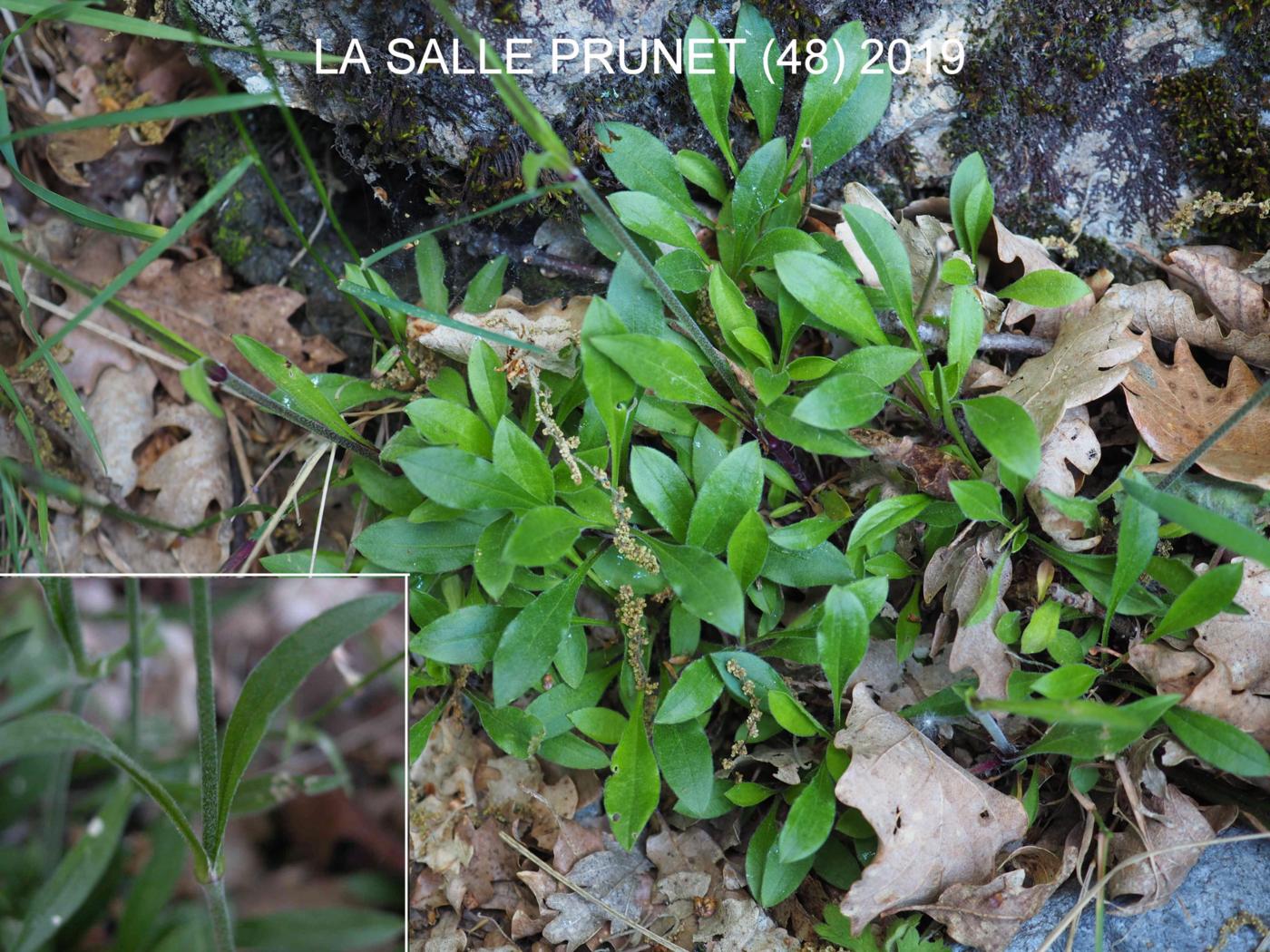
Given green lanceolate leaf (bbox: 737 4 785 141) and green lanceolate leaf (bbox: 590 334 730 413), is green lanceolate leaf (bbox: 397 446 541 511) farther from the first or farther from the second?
green lanceolate leaf (bbox: 737 4 785 141)

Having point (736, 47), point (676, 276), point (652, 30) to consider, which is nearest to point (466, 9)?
point (652, 30)

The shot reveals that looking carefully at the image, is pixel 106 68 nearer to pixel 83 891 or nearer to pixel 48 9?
pixel 48 9

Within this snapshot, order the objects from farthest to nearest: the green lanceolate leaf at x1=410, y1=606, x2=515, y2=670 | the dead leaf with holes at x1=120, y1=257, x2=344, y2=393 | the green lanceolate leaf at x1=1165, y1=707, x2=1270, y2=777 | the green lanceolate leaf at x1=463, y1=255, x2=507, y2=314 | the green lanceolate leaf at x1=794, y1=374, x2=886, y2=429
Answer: the dead leaf with holes at x1=120, y1=257, x2=344, y2=393 → the green lanceolate leaf at x1=463, y1=255, x2=507, y2=314 → the green lanceolate leaf at x1=410, y1=606, x2=515, y2=670 → the green lanceolate leaf at x1=794, y1=374, x2=886, y2=429 → the green lanceolate leaf at x1=1165, y1=707, x2=1270, y2=777

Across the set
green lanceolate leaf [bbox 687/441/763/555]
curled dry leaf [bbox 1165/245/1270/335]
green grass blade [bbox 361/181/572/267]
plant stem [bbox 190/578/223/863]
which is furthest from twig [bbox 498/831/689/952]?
curled dry leaf [bbox 1165/245/1270/335]

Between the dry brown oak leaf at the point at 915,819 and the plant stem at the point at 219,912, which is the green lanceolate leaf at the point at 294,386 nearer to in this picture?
the plant stem at the point at 219,912

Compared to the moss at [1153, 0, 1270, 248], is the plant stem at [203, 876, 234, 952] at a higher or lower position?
lower

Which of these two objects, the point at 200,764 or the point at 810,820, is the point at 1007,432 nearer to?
the point at 810,820

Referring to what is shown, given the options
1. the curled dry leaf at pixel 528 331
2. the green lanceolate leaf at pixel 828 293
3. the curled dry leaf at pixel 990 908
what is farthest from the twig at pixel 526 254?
the curled dry leaf at pixel 990 908
